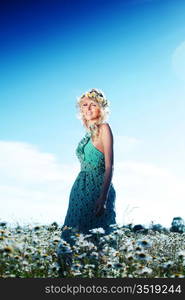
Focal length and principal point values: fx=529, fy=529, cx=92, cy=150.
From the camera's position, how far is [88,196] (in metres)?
7.00

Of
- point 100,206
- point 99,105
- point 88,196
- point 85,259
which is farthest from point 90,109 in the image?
point 85,259

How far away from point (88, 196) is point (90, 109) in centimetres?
119

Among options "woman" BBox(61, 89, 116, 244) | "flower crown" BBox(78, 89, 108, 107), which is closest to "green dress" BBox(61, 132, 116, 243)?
"woman" BBox(61, 89, 116, 244)

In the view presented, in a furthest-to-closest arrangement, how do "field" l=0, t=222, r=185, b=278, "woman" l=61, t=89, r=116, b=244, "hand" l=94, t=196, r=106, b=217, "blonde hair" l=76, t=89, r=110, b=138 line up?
1. "blonde hair" l=76, t=89, r=110, b=138
2. "woman" l=61, t=89, r=116, b=244
3. "hand" l=94, t=196, r=106, b=217
4. "field" l=0, t=222, r=185, b=278

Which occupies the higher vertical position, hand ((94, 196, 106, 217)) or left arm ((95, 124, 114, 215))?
left arm ((95, 124, 114, 215))

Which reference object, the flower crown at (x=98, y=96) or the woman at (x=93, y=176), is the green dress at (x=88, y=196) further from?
the flower crown at (x=98, y=96)

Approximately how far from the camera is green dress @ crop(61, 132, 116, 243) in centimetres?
687

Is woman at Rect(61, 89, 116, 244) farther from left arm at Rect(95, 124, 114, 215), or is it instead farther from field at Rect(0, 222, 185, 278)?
field at Rect(0, 222, 185, 278)

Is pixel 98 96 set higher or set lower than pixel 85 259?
higher

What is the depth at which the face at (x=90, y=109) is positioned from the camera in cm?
720

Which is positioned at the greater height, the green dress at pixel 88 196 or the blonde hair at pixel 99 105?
the blonde hair at pixel 99 105

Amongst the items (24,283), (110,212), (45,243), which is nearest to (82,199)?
(110,212)

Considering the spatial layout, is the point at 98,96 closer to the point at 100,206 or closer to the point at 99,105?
the point at 99,105

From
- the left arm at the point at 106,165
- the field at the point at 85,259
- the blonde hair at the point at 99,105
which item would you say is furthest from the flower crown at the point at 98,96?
the field at the point at 85,259
